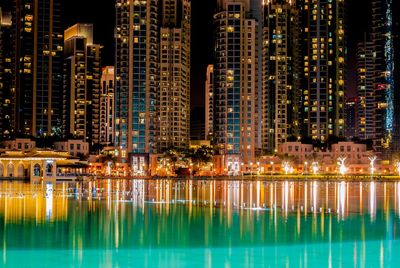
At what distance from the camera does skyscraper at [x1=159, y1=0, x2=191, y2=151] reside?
185 meters

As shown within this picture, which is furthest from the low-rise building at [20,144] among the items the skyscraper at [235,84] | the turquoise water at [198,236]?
the turquoise water at [198,236]

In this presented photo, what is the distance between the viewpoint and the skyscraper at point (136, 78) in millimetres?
155500

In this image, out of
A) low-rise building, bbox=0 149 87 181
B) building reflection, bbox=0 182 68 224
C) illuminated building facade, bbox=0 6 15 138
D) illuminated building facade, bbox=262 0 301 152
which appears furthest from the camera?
illuminated building facade, bbox=0 6 15 138

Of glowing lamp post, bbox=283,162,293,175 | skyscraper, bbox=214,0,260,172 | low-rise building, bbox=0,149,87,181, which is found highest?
skyscraper, bbox=214,0,260,172

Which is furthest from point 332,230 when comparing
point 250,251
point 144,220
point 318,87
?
point 318,87

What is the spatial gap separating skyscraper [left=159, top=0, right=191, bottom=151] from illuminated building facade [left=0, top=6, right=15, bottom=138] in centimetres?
4291

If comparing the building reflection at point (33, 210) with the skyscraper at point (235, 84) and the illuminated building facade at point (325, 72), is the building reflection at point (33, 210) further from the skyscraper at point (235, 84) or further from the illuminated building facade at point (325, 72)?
the illuminated building facade at point (325, 72)

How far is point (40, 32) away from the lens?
182375mm

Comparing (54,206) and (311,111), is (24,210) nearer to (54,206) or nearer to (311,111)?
(54,206)

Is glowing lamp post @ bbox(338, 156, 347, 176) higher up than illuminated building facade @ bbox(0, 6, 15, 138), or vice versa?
illuminated building facade @ bbox(0, 6, 15, 138)

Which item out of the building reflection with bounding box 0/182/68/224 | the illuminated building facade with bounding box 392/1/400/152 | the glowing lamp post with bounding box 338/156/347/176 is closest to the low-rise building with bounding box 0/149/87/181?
the building reflection with bounding box 0/182/68/224

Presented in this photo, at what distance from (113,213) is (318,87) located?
493ft

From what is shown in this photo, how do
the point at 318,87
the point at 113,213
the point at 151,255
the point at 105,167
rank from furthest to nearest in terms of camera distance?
the point at 318,87 < the point at 105,167 < the point at 113,213 < the point at 151,255

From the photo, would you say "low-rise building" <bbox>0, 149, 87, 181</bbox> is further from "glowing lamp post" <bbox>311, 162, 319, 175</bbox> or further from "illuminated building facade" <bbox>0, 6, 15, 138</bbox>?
"illuminated building facade" <bbox>0, 6, 15, 138</bbox>
